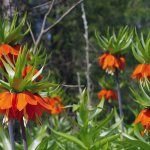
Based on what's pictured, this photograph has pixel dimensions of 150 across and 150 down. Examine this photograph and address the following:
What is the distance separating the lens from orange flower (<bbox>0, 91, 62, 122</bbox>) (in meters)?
1.78

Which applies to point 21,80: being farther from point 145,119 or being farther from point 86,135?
point 145,119

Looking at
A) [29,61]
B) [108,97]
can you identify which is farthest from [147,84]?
[108,97]

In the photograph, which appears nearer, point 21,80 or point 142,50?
Answer: point 21,80

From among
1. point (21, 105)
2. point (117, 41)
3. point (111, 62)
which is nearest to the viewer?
point (21, 105)

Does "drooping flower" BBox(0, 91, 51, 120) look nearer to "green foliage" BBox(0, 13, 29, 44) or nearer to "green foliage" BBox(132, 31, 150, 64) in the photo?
"green foliage" BBox(0, 13, 29, 44)

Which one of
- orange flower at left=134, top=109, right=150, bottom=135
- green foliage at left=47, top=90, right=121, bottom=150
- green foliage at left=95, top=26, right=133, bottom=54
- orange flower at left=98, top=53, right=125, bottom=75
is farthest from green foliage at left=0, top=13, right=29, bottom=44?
orange flower at left=98, top=53, right=125, bottom=75

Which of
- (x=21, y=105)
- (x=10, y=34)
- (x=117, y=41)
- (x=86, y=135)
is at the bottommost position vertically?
(x=86, y=135)

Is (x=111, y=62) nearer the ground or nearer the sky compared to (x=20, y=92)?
nearer the ground

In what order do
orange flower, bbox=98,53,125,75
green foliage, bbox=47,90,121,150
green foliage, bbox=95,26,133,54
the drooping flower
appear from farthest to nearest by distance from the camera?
orange flower, bbox=98,53,125,75 → green foliage, bbox=95,26,133,54 → green foliage, bbox=47,90,121,150 → the drooping flower

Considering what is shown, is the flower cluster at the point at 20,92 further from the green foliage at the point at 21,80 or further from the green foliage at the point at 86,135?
the green foliage at the point at 86,135

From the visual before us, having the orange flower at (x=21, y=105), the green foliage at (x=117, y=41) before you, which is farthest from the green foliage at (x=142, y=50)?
the orange flower at (x=21, y=105)

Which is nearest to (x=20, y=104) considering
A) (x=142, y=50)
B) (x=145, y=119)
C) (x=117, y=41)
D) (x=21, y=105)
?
(x=21, y=105)

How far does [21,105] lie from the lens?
5.79ft

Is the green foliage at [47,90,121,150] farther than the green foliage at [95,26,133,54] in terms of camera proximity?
No
